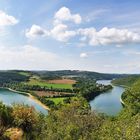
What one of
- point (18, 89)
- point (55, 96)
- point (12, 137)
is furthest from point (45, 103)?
point (12, 137)

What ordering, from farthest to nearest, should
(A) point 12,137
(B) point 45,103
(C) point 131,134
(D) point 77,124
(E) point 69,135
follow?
1. (B) point 45,103
2. (D) point 77,124
3. (E) point 69,135
4. (A) point 12,137
5. (C) point 131,134

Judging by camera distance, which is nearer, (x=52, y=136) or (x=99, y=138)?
(x=99, y=138)

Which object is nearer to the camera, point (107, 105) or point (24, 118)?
point (24, 118)

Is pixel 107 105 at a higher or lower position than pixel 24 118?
lower

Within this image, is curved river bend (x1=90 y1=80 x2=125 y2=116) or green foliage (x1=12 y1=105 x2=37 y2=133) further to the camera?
curved river bend (x1=90 y1=80 x2=125 y2=116)

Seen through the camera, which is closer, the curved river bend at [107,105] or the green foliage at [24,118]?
the green foliage at [24,118]

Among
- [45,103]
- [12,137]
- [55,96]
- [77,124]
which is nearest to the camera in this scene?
[12,137]

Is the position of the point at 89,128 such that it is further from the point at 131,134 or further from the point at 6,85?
the point at 6,85

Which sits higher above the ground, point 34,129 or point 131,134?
point 131,134

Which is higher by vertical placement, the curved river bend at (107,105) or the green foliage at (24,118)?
the green foliage at (24,118)

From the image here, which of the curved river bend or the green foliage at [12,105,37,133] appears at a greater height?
the green foliage at [12,105,37,133]
